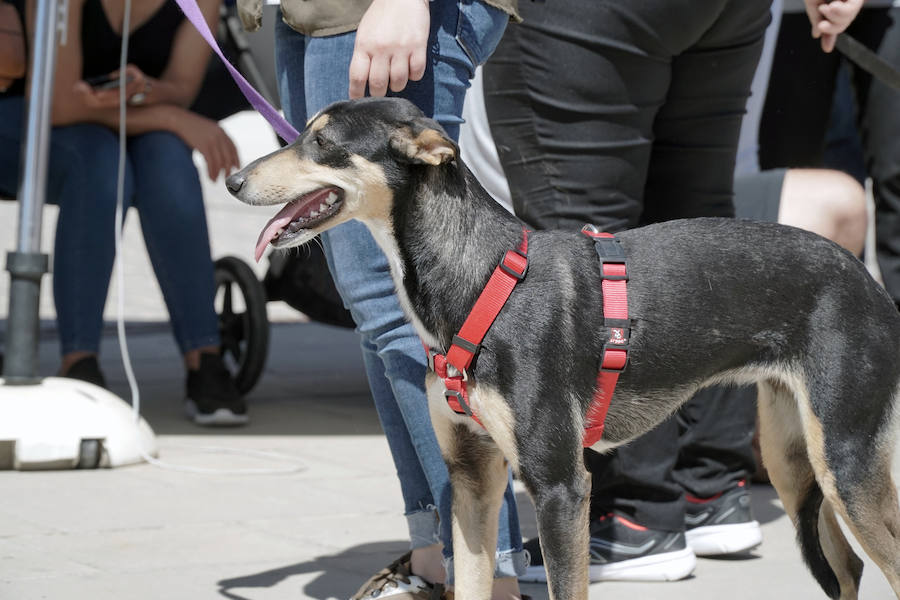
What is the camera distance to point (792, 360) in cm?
287

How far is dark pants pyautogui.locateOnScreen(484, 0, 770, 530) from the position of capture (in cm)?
319

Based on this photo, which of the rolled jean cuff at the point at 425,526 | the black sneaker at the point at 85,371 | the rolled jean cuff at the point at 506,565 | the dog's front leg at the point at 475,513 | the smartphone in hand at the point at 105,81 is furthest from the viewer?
the smartphone in hand at the point at 105,81

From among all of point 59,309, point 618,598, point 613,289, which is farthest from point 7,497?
point 613,289

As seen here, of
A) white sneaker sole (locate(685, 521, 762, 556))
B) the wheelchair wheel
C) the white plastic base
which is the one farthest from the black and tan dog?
the wheelchair wheel

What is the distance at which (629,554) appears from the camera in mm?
3549

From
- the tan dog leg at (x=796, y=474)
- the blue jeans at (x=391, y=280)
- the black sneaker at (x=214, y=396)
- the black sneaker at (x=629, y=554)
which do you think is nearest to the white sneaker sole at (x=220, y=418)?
the black sneaker at (x=214, y=396)

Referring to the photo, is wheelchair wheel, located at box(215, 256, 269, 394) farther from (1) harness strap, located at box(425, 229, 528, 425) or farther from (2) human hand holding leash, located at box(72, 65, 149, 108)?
(1) harness strap, located at box(425, 229, 528, 425)

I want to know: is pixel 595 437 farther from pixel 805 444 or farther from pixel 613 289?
pixel 805 444

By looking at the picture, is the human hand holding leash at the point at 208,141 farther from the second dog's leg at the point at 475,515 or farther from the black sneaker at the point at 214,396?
the second dog's leg at the point at 475,515

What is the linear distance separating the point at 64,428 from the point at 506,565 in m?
2.17

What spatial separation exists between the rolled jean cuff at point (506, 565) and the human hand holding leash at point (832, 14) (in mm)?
1702

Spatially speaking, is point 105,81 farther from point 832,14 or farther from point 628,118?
point 832,14

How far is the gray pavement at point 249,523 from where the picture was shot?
3.41 m

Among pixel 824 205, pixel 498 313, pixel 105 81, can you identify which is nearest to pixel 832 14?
pixel 824 205
